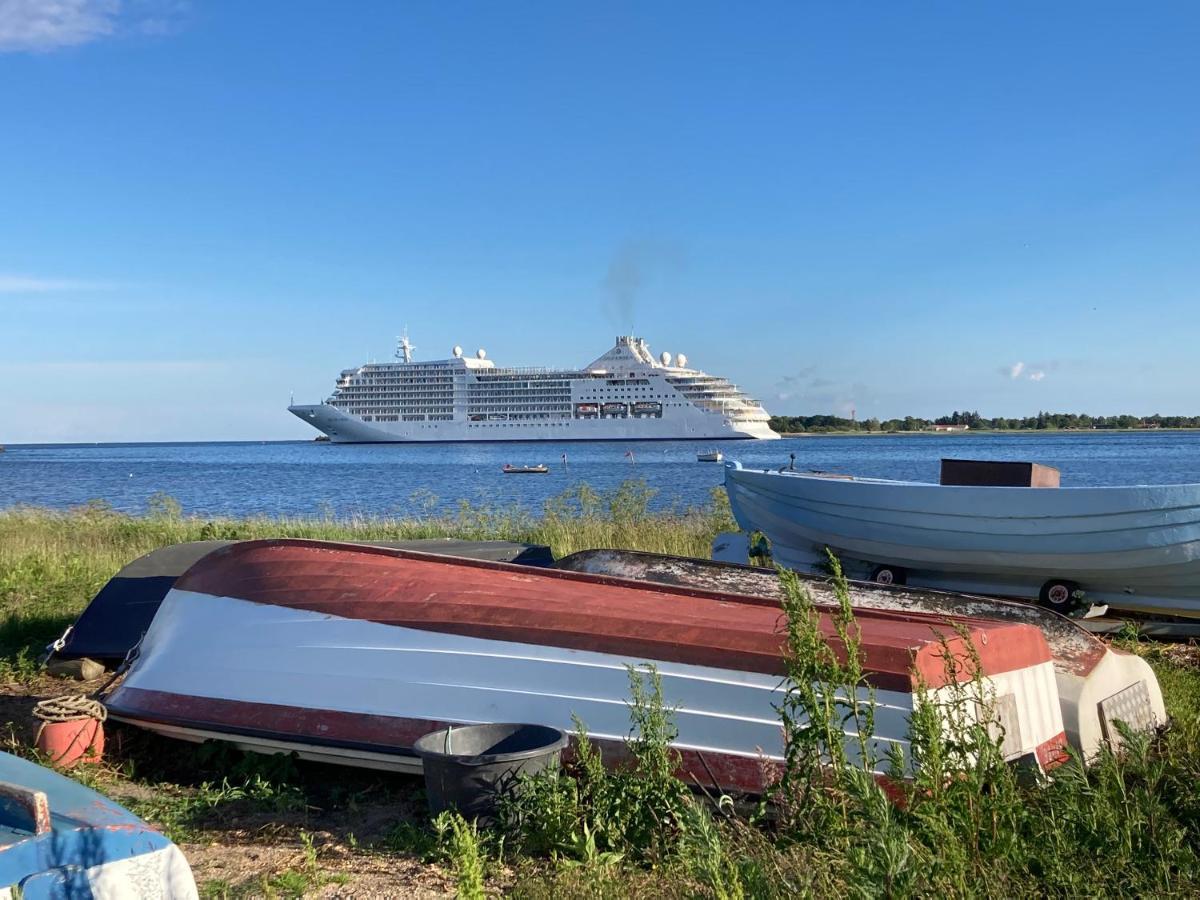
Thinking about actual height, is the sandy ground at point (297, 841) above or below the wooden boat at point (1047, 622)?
below

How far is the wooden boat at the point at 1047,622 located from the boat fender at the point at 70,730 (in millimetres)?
2871

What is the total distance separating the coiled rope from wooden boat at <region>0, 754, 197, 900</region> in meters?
2.37

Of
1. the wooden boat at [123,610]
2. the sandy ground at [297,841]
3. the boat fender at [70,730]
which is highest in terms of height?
the wooden boat at [123,610]

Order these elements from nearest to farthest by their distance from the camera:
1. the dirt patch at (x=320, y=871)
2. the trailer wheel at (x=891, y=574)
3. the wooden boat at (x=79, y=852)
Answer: the wooden boat at (x=79, y=852)
the dirt patch at (x=320, y=871)
the trailer wheel at (x=891, y=574)

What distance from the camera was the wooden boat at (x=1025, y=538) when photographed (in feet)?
25.5

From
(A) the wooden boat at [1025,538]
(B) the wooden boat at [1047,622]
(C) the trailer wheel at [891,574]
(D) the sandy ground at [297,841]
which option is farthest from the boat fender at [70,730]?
(C) the trailer wheel at [891,574]

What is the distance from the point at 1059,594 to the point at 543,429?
85.7 m

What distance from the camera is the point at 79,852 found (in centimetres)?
272

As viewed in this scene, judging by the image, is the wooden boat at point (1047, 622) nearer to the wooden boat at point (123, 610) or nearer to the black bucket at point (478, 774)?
the wooden boat at point (123, 610)

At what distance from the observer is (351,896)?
354 cm

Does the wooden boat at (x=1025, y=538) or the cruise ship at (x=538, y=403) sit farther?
the cruise ship at (x=538, y=403)

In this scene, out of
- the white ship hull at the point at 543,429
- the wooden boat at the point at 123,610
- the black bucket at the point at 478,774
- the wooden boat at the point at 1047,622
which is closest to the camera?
the black bucket at the point at 478,774

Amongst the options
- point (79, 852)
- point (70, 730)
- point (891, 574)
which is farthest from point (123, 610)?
point (891, 574)

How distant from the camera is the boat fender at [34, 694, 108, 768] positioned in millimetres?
5043
